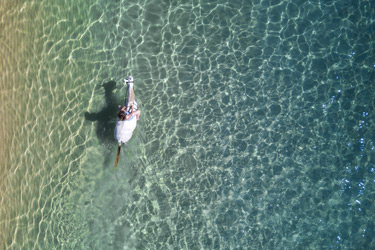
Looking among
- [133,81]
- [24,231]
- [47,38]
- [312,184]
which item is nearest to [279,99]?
[312,184]

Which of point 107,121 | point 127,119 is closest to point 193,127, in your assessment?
point 127,119

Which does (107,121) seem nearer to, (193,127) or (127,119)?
(127,119)

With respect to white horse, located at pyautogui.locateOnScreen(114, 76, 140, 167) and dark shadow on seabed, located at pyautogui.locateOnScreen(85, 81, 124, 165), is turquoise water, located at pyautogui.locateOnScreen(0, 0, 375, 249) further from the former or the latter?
white horse, located at pyautogui.locateOnScreen(114, 76, 140, 167)

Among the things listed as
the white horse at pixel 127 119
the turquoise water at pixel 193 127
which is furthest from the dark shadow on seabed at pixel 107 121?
the white horse at pixel 127 119

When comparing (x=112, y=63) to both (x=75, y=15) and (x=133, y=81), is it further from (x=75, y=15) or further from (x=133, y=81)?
(x=75, y=15)

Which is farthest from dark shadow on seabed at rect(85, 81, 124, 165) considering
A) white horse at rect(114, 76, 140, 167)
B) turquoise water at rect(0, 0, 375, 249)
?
white horse at rect(114, 76, 140, 167)

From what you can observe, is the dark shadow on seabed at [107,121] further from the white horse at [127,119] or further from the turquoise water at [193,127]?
the white horse at [127,119]
